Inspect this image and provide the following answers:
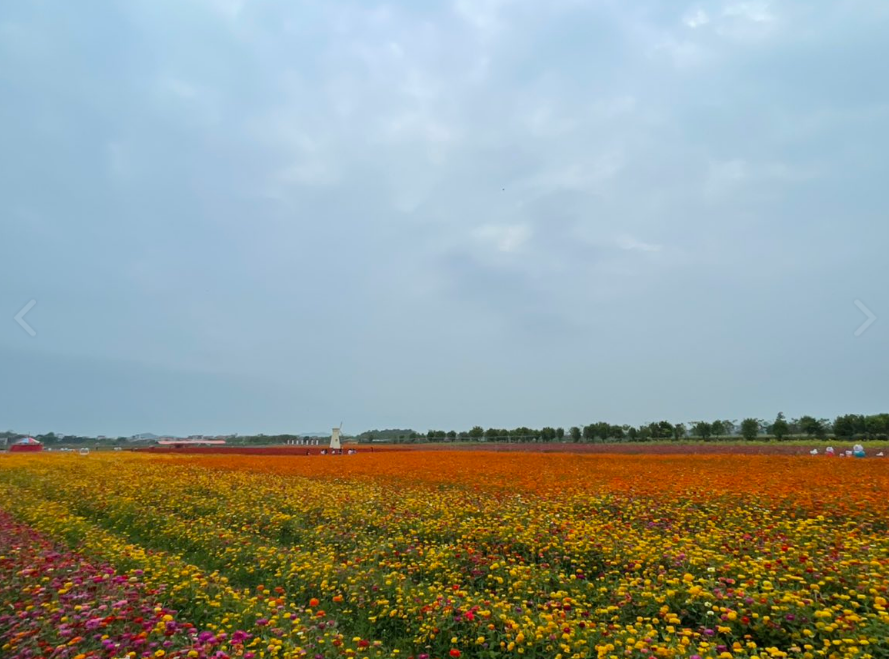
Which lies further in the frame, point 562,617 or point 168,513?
point 168,513

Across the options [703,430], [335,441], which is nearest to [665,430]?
[703,430]

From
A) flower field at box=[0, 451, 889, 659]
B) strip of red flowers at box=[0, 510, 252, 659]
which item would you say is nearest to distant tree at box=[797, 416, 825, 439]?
flower field at box=[0, 451, 889, 659]

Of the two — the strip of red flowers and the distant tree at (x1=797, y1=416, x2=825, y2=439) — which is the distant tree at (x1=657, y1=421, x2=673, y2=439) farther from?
the strip of red flowers

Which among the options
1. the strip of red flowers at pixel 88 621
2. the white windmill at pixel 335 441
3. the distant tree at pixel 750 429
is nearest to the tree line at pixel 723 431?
the distant tree at pixel 750 429

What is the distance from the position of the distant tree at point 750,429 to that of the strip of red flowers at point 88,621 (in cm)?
4307

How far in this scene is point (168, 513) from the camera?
963 centimetres

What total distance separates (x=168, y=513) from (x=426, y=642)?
769 centimetres

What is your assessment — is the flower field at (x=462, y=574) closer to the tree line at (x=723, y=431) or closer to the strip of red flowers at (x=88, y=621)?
the strip of red flowers at (x=88, y=621)

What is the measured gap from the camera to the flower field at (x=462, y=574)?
11.9ft

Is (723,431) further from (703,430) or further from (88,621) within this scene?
(88,621)

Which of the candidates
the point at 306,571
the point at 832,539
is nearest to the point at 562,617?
the point at 306,571

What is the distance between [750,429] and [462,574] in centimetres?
4042

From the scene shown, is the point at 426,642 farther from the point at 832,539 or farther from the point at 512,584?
the point at 832,539

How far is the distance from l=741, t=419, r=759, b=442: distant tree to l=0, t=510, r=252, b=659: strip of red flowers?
141 ft
